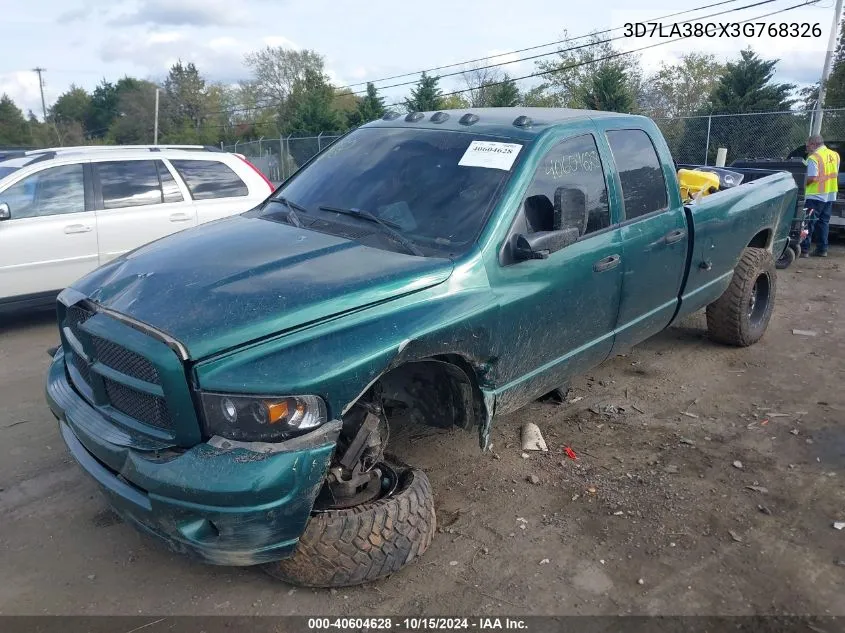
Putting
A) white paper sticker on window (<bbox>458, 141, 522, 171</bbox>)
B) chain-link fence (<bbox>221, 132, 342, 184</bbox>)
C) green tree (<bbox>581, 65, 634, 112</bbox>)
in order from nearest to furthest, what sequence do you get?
white paper sticker on window (<bbox>458, 141, 522, 171</bbox>), chain-link fence (<bbox>221, 132, 342, 184</bbox>), green tree (<bbox>581, 65, 634, 112</bbox>)

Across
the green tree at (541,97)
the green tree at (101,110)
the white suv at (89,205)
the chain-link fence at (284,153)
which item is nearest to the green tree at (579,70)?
the green tree at (541,97)

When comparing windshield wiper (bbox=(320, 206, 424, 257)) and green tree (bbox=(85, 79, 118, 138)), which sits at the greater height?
green tree (bbox=(85, 79, 118, 138))

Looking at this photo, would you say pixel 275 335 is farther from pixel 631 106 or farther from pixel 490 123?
pixel 631 106

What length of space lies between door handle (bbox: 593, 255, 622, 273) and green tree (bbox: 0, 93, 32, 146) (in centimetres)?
6607

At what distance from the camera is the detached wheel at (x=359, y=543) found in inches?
105

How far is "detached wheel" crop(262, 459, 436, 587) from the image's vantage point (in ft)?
8.75

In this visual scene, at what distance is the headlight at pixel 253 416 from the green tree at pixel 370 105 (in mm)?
33361

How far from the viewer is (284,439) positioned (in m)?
2.43

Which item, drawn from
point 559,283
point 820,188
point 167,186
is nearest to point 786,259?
point 820,188

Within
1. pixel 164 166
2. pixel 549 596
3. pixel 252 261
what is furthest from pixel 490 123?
pixel 164 166

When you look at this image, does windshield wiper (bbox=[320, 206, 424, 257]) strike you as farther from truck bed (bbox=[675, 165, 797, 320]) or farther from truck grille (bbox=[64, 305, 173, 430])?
truck bed (bbox=[675, 165, 797, 320])

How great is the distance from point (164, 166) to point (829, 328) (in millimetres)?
6949

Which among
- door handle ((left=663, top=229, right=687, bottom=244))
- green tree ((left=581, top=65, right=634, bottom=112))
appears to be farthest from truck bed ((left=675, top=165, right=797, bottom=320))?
green tree ((left=581, top=65, right=634, bottom=112))

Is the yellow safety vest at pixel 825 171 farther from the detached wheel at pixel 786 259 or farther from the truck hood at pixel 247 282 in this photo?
the truck hood at pixel 247 282
